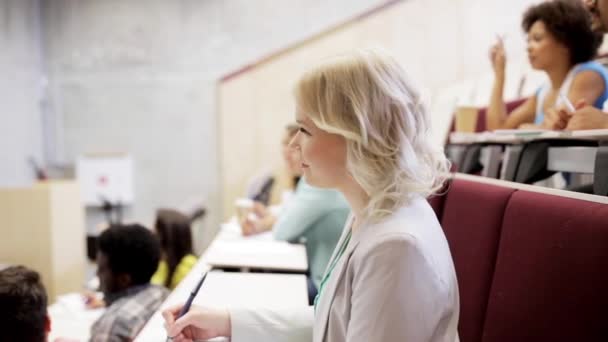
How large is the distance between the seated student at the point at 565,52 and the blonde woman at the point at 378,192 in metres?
0.68

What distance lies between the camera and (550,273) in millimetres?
757

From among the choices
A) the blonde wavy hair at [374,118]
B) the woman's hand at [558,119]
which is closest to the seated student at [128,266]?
the blonde wavy hair at [374,118]

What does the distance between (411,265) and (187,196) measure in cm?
399

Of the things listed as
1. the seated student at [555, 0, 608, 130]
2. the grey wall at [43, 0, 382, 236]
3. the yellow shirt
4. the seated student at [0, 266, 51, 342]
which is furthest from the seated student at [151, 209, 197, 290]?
the grey wall at [43, 0, 382, 236]

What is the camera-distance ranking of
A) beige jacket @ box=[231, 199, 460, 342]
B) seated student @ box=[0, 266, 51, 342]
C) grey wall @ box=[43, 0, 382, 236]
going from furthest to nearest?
1. grey wall @ box=[43, 0, 382, 236]
2. seated student @ box=[0, 266, 51, 342]
3. beige jacket @ box=[231, 199, 460, 342]

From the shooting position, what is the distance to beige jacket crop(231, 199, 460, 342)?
2.01ft

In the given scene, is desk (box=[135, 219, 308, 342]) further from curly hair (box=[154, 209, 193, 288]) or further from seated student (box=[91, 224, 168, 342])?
curly hair (box=[154, 209, 193, 288])

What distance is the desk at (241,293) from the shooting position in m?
0.99

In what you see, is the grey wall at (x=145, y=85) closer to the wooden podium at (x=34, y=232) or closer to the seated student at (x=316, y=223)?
the wooden podium at (x=34, y=232)

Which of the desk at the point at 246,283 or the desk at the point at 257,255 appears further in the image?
the desk at the point at 257,255

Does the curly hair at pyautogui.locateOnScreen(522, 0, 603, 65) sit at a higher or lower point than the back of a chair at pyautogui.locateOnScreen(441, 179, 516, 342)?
higher

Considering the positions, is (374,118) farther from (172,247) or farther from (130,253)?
(172,247)

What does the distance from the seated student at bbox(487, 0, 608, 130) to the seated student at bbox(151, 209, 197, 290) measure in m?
1.55

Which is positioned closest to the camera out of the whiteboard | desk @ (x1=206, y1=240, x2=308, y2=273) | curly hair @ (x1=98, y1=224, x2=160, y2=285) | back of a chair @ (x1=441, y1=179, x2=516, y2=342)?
back of a chair @ (x1=441, y1=179, x2=516, y2=342)
